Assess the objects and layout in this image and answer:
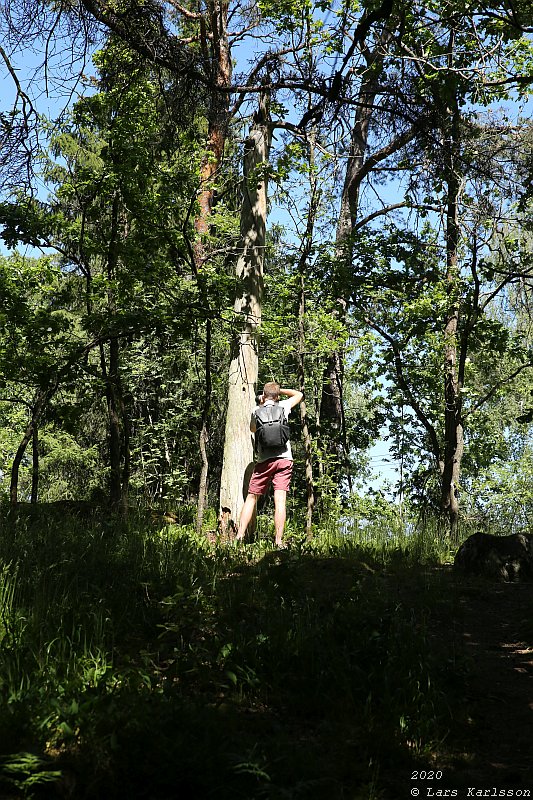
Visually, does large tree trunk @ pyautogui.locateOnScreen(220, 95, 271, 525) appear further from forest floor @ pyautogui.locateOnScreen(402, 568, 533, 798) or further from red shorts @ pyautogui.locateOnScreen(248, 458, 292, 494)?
forest floor @ pyautogui.locateOnScreen(402, 568, 533, 798)

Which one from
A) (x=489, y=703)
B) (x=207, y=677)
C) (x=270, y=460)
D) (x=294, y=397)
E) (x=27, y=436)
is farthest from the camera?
(x=294, y=397)

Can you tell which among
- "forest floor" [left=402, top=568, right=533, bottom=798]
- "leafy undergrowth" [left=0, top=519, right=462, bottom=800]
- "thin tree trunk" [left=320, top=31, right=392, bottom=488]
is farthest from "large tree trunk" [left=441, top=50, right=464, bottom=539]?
"leafy undergrowth" [left=0, top=519, right=462, bottom=800]

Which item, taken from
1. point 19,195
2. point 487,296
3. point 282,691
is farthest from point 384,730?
point 487,296

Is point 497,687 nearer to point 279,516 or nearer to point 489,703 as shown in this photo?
point 489,703

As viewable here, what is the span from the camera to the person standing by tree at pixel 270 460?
8.86 meters

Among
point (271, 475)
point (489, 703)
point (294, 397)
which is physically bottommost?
point (489, 703)

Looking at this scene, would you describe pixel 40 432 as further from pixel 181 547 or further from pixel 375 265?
pixel 181 547

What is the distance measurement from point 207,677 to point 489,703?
173 cm

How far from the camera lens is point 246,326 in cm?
969

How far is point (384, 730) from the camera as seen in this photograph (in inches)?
147

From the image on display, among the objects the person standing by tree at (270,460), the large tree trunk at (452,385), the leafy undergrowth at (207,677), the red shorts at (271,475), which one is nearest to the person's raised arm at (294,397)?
the person standing by tree at (270,460)

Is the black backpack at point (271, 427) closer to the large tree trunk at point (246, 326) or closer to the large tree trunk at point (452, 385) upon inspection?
the large tree trunk at point (246, 326)

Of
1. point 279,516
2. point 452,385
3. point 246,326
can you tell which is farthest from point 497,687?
point 452,385

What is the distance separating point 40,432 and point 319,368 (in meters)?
7.98
